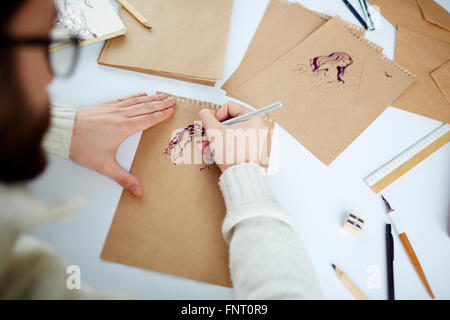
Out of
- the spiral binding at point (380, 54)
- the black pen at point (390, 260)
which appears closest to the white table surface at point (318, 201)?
the black pen at point (390, 260)

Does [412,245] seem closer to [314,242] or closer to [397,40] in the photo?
[314,242]

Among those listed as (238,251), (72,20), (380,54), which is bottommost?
(238,251)

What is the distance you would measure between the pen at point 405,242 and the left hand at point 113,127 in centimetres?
59

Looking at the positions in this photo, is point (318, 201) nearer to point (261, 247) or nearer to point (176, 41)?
point (261, 247)

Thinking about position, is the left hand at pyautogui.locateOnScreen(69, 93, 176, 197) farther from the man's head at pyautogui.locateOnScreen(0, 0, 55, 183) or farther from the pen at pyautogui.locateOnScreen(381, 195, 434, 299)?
the pen at pyautogui.locateOnScreen(381, 195, 434, 299)

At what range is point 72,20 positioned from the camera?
0.71 metres

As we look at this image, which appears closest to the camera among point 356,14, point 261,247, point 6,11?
point 6,11

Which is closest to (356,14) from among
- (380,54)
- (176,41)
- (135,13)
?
(380,54)

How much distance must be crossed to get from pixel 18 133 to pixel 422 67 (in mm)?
993

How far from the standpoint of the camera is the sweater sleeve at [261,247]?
45cm

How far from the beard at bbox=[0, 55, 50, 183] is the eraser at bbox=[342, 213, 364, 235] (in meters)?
0.63

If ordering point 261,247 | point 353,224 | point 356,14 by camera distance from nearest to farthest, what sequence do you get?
1. point 261,247
2. point 353,224
3. point 356,14

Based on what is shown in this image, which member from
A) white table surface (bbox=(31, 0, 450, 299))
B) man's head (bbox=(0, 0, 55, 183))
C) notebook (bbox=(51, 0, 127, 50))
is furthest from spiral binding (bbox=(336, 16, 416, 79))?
man's head (bbox=(0, 0, 55, 183))

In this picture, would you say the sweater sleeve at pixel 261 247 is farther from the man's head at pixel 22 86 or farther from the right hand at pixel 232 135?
the man's head at pixel 22 86
